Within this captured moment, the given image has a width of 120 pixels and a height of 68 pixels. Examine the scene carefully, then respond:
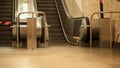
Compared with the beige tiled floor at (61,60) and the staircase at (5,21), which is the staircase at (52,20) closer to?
the staircase at (5,21)

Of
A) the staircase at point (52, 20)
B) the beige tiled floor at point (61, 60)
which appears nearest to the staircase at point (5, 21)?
the staircase at point (52, 20)

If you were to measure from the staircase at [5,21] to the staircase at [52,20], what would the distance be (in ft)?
4.77

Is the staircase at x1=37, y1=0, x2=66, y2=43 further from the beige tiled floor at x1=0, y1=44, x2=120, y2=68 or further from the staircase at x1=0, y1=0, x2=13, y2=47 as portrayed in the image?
the beige tiled floor at x1=0, y1=44, x2=120, y2=68

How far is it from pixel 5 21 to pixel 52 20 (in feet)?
6.77

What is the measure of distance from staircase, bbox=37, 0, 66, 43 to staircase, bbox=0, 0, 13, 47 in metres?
1.45

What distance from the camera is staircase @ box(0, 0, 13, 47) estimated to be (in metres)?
10.8

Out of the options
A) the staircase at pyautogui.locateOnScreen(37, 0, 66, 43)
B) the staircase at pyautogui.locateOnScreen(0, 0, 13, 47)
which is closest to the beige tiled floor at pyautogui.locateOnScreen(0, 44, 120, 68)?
the staircase at pyautogui.locateOnScreen(0, 0, 13, 47)

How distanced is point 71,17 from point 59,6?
2.06 metres

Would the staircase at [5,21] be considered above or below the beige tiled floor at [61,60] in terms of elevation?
above

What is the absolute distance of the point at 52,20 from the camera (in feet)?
40.1

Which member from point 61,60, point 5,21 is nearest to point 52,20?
point 5,21

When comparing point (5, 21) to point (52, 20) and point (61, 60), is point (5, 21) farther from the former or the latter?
point (61, 60)

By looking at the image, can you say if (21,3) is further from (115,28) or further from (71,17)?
(115,28)

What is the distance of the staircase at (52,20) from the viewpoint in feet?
37.1
